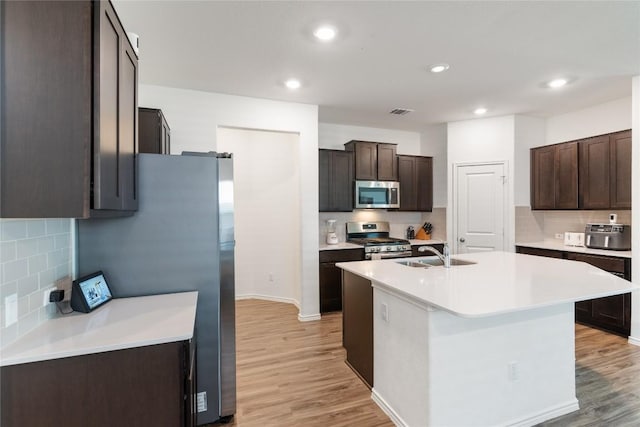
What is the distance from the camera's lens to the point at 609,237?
3.70 meters

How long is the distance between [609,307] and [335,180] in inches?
141

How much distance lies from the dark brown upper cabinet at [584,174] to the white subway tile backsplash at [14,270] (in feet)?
17.2

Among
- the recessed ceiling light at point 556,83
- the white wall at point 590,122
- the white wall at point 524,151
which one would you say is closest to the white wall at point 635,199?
the recessed ceiling light at point 556,83

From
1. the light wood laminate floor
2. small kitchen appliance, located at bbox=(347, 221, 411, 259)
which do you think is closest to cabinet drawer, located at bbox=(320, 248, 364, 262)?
small kitchen appliance, located at bbox=(347, 221, 411, 259)

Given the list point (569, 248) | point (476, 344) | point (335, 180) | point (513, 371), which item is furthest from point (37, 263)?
point (569, 248)

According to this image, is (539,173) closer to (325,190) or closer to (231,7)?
(325,190)

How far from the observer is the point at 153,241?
198 cm

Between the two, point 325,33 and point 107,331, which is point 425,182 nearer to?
point 325,33

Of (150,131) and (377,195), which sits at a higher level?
(150,131)

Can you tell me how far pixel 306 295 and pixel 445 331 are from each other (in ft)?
7.91

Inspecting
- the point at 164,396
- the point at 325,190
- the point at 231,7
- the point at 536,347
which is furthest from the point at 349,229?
the point at 164,396

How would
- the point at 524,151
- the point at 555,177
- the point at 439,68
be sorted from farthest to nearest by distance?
the point at 524,151
the point at 555,177
the point at 439,68

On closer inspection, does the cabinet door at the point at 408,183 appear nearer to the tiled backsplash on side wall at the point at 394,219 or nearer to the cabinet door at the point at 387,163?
the cabinet door at the point at 387,163

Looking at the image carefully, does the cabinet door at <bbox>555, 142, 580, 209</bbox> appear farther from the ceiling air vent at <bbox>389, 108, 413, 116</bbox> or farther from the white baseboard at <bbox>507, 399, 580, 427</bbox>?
the white baseboard at <bbox>507, 399, 580, 427</bbox>
